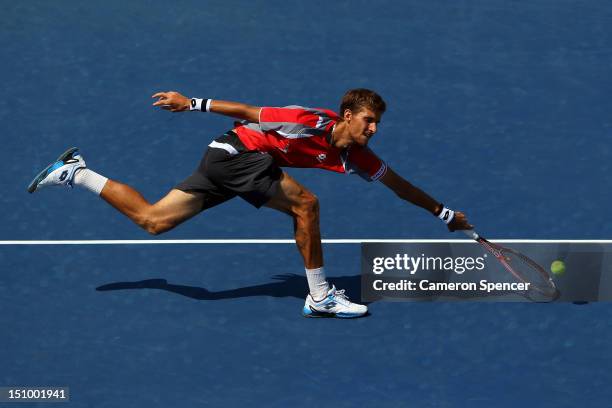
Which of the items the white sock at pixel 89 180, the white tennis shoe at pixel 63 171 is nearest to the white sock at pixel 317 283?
the white sock at pixel 89 180

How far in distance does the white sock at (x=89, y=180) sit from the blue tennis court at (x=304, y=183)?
0.70 metres

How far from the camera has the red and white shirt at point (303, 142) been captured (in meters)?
10.9

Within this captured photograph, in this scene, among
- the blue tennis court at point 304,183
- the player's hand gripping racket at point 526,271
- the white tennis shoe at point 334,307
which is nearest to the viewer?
the blue tennis court at point 304,183

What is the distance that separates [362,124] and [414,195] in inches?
31.3

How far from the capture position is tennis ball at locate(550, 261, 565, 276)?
1148cm

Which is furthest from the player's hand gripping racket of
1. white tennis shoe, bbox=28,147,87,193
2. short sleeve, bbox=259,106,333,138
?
white tennis shoe, bbox=28,147,87,193

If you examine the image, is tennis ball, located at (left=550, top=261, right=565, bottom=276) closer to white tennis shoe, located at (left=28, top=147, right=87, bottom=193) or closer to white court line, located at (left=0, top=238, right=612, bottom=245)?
white court line, located at (left=0, top=238, right=612, bottom=245)

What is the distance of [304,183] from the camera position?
12.9 metres

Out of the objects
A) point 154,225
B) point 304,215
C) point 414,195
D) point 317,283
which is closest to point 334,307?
point 317,283

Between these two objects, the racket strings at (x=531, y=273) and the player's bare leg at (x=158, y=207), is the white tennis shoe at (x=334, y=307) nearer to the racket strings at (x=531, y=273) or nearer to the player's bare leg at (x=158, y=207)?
the player's bare leg at (x=158, y=207)

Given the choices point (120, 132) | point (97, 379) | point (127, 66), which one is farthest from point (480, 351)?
point (127, 66)

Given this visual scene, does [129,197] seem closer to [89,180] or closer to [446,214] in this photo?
[89,180]

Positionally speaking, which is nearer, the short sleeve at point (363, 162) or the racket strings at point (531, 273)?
the short sleeve at point (363, 162)

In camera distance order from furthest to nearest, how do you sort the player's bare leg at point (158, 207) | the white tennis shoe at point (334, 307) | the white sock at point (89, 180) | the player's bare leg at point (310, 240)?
the white sock at point (89, 180) < the player's bare leg at point (158, 207) < the white tennis shoe at point (334, 307) < the player's bare leg at point (310, 240)
